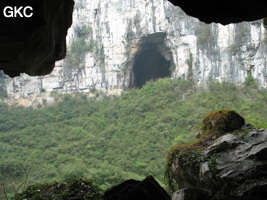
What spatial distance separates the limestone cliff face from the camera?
32.6m

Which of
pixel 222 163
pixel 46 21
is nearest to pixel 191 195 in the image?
pixel 222 163

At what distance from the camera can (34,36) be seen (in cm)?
418

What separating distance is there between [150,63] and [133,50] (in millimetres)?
3021

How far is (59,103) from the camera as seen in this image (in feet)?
124

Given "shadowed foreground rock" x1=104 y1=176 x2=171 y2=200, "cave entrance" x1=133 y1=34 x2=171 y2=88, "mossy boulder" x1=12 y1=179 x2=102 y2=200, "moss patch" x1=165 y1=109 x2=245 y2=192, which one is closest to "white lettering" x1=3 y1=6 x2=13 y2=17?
"shadowed foreground rock" x1=104 y1=176 x2=171 y2=200

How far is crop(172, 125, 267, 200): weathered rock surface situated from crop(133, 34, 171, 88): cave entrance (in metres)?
32.3

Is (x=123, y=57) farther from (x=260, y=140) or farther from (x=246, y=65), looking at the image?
(x=260, y=140)

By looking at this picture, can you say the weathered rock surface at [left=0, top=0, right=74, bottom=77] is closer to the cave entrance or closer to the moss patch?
the moss patch

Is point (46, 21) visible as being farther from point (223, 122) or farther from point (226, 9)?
point (223, 122)

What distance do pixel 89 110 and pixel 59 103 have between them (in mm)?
5006

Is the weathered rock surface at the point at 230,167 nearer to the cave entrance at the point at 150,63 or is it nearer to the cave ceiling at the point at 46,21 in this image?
the cave ceiling at the point at 46,21

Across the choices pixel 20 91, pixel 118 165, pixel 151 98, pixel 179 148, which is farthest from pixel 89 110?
pixel 179 148

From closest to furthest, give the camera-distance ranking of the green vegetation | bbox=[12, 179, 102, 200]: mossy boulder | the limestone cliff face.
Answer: bbox=[12, 179, 102, 200]: mossy boulder
the green vegetation
the limestone cliff face

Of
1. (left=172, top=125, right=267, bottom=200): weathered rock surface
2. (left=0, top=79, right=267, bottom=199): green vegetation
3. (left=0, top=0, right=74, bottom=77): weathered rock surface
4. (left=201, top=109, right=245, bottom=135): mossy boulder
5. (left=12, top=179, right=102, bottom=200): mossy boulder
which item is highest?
(left=0, top=0, right=74, bottom=77): weathered rock surface
